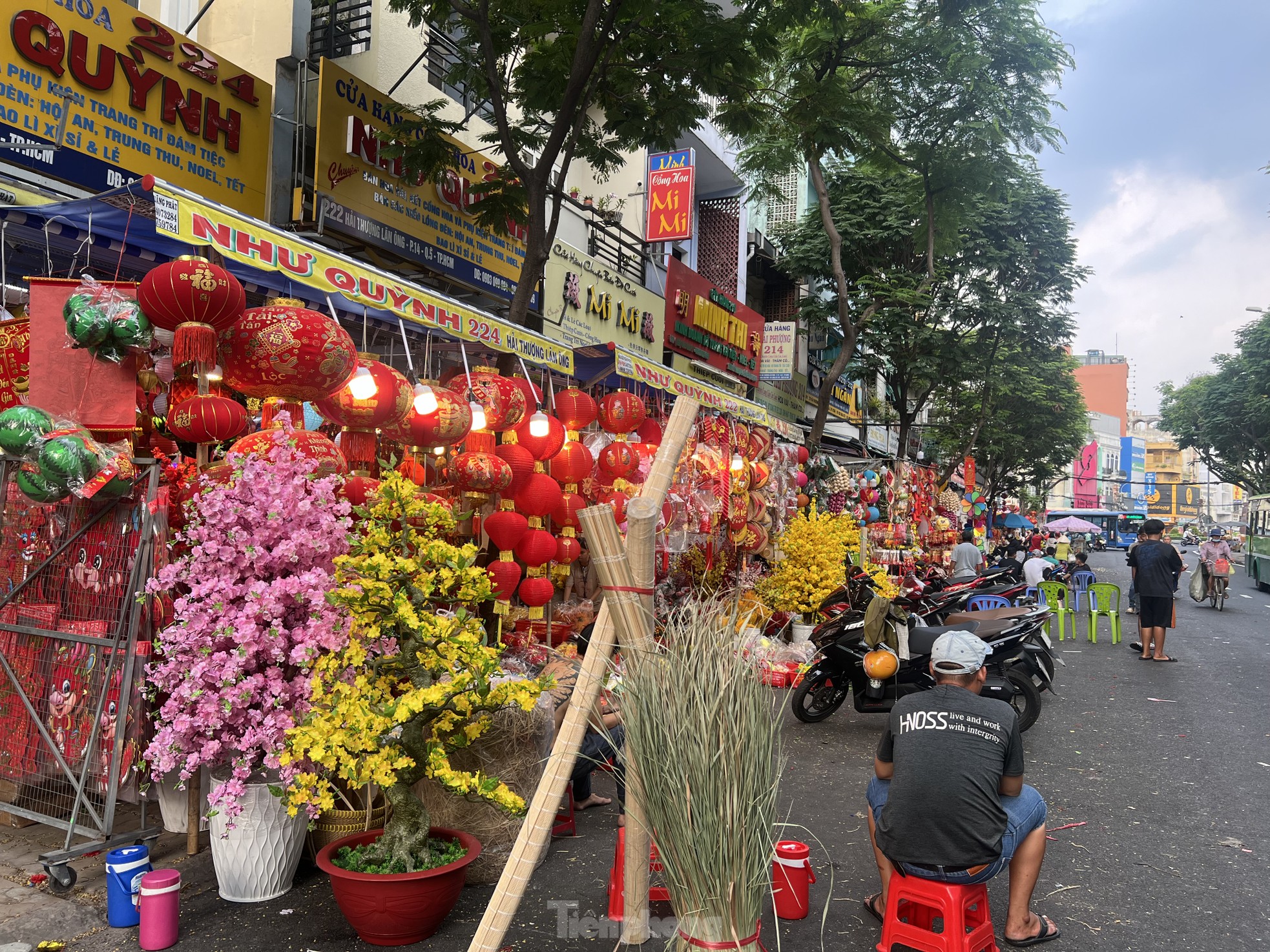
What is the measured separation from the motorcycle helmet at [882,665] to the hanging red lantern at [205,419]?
502cm

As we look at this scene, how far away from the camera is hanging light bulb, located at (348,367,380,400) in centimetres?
432

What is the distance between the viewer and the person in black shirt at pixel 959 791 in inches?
122

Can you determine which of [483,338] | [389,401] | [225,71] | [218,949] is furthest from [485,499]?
[225,71]

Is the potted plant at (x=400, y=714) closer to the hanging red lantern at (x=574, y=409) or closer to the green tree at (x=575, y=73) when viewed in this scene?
the hanging red lantern at (x=574, y=409)

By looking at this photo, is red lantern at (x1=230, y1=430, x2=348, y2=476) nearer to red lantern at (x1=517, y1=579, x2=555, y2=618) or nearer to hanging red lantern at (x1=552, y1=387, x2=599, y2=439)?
red lantern at (x1=517, y1=579, x2=555, y2=618)

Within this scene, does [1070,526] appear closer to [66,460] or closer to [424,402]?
[424,402]

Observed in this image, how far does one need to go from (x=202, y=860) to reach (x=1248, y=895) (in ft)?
16.3

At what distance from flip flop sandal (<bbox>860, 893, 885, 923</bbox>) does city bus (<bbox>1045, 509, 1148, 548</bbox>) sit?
53.6 meters

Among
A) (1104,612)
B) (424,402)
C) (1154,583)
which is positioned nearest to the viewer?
(424,402)

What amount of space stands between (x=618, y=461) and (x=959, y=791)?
4.20m

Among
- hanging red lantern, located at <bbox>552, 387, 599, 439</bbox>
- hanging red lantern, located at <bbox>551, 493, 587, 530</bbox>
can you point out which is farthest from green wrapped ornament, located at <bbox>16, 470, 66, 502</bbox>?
hanging red lantern, located at <bbox>552, 387, 599, 439</bbox>

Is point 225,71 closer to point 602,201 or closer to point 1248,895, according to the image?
point 602,201

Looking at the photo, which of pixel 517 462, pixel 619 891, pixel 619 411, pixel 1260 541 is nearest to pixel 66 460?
pixel 517 462

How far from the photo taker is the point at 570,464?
648 centimetres
